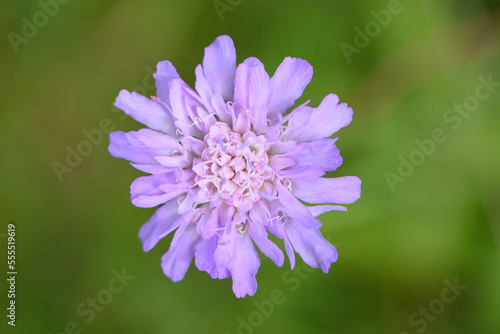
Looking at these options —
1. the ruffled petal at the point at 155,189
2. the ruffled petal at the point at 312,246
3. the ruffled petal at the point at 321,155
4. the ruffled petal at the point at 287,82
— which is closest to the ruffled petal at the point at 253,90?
the ruffled petal at the point at 287,82

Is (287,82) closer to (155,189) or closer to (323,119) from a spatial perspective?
(323,119)

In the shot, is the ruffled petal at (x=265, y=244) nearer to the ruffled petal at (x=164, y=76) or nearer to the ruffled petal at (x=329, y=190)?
the ruffled petal at (x=329, y=190)

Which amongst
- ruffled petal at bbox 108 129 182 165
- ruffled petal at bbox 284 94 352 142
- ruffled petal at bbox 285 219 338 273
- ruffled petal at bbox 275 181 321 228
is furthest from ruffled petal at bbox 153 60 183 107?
ruffled petal at bbox 285 219 338 273

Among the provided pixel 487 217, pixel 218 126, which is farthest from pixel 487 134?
pixel 218 126

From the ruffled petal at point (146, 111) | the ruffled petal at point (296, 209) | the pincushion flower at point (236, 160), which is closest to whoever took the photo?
the ruffled petal at point (296, 209)

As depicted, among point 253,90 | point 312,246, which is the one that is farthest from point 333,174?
point 253,90

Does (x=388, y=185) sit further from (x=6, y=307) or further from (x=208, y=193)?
(x=6, y=307)

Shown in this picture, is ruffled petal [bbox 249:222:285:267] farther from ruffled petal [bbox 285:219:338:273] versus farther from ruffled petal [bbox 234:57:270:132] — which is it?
ruffled petal [bbox 234:57:270:132]
